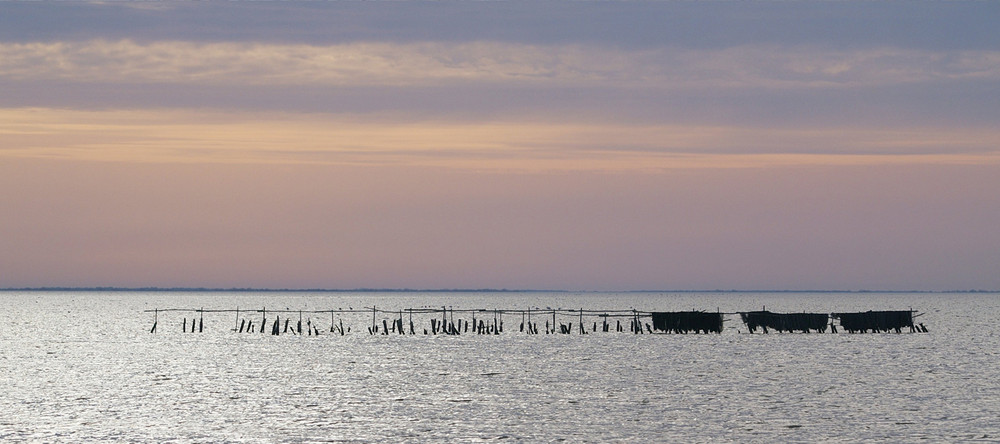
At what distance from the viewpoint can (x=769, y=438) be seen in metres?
38.4

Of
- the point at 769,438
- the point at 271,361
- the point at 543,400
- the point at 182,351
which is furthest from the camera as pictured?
the point at 182,351

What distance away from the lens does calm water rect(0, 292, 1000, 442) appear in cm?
4012

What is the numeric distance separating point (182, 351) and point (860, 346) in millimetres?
50517

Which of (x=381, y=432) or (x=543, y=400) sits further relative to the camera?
(x=543, y=400)

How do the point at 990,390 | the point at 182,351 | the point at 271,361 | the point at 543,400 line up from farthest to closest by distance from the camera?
the point at 182,351 < the point at 271,361 < the point at 990,390 < the point at 543,400

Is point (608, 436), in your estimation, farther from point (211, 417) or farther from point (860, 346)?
point (860, 346)

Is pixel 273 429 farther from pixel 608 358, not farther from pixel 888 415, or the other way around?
pixel 608 358

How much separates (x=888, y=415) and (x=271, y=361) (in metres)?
42.4

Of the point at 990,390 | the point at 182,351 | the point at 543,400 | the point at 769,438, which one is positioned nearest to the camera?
the point at 769,438

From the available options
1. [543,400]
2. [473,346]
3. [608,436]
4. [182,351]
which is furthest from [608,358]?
[608,436]

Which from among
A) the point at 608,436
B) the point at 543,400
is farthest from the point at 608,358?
the point at 608,436

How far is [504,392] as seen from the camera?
53.8 m

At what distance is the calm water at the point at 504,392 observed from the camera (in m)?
40.1

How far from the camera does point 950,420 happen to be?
43281mm
